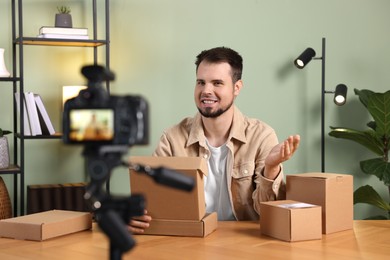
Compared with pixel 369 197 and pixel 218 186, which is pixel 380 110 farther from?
pixel 218 186

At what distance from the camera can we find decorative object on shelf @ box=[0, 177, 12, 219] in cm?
338

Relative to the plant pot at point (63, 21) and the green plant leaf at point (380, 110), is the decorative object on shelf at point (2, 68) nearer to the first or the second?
the plant pot at point (63, 21)

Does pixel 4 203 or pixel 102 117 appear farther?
pixel 4 203

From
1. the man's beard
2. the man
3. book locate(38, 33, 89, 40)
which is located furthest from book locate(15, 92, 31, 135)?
the man's beard

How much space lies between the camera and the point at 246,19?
13.8 feet

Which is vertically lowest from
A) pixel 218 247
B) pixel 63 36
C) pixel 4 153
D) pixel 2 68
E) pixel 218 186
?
pixel 218 247

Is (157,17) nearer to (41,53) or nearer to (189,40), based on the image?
(189,40)

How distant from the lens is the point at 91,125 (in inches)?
40.9

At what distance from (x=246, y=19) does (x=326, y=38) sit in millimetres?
592

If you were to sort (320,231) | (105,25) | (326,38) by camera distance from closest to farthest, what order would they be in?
(320,231) < (105,25) < (326,38)

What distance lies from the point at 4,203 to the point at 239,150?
135 centimetres

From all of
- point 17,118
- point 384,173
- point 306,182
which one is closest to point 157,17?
point 17,118

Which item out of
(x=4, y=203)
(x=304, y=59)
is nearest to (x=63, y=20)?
(x=4, y=203)

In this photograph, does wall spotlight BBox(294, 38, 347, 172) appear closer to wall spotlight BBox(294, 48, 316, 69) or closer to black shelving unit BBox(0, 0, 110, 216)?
wall spotlight BBox(294, 48, 316, 69)
